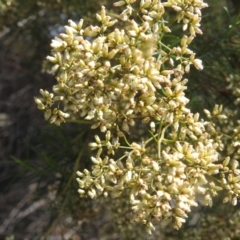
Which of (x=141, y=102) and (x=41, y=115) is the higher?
(x=141, y=102)

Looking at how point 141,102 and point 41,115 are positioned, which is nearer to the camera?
point 141,102

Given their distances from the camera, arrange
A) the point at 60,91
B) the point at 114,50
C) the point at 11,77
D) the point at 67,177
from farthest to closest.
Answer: the point at 11,77, the point at 67,177, the point at 60,91, the point at 114,50

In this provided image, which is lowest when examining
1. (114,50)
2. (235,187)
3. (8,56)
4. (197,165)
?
(8,56)

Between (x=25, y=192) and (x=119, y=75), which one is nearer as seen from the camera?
(x=119, y=75)

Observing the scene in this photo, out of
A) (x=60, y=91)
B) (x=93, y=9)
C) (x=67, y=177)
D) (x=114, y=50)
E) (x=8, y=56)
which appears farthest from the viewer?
(x=8, y=56)

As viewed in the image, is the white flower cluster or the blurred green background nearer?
the white flower cluster

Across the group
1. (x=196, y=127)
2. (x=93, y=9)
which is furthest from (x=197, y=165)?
(x=93, y=9)

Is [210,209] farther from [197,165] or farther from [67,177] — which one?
[197,165]

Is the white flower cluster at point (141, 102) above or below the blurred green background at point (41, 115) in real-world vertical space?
above

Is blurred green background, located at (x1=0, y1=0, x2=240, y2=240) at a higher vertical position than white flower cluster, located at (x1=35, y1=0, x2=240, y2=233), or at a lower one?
lower

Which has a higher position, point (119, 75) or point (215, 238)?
point (119, 75)

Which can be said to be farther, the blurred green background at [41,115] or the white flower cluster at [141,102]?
the blurred green background at [41,115]
